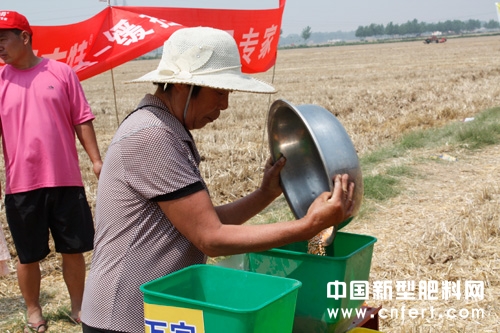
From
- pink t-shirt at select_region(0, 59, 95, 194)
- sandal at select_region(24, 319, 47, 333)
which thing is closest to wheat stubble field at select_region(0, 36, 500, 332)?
sandal at select_region(24, 319, 47, 333)

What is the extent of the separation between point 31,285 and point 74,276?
266 mm

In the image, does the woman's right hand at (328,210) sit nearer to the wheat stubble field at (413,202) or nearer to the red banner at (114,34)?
the wheat stubble field at (413,202)

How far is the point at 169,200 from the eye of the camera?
2041 mm

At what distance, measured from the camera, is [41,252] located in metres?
4.03

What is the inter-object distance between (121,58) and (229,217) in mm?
3142

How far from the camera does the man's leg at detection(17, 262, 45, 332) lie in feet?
13.5

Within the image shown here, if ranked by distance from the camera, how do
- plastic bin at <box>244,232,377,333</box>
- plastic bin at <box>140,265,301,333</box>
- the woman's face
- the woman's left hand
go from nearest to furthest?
plastic bin at <box>140,265,301,333</box>
the woman's face
plastic bin at <box>244,232,377,333</box>
the woman's left hand

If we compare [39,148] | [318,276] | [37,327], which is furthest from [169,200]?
[37,327]

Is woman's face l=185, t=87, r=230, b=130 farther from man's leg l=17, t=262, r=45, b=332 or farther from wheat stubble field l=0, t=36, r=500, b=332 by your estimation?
man's leg l=17, t=262, r=45, b=332

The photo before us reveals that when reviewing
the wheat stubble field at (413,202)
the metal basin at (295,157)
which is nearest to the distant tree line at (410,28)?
the wheat stubble field at (413,202)

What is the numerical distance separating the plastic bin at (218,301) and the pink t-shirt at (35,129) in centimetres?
196

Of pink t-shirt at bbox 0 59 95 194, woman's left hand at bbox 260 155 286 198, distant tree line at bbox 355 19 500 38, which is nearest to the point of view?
woman's left hand at bbox 260 155 286 198

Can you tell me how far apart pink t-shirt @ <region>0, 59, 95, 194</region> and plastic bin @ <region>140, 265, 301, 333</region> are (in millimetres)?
1962

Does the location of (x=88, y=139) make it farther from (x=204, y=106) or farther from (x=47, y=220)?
(x=204, y=106)
